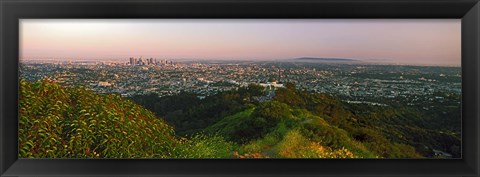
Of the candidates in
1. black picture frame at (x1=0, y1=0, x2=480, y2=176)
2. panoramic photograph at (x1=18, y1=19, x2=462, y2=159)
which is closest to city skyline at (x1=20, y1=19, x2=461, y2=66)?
A: panoramic photograph at (x1=18, y1=19, x2=462, y2=159)

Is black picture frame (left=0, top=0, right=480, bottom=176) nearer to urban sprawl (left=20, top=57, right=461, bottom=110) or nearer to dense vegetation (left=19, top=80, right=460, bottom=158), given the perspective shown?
dense vegetation (left=19, top=80, right=460, bottom=158)

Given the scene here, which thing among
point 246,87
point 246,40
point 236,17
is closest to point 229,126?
point 246,87

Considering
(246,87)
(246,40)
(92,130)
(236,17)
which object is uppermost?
(236,17)

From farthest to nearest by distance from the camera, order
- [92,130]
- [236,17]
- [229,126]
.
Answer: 1. [229,126]
2. [92,130]
3. [236,17]

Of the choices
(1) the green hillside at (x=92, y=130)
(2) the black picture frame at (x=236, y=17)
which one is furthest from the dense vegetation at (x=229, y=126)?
(2) the black picture frame at (x=236, y=17)

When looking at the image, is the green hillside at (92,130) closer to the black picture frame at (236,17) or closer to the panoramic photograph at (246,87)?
the panoramic photograph at (246,87)

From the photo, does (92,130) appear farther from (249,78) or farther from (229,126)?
(249,78)
